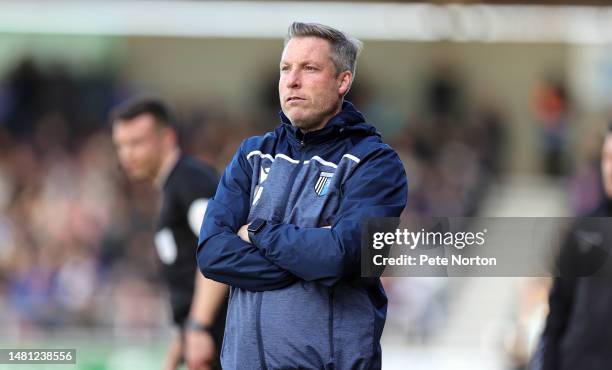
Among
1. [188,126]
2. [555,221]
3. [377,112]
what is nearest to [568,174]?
[377,112]

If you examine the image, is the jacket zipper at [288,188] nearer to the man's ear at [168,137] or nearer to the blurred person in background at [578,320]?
the blurred person in background at [578,320]

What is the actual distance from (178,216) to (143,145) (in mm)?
446

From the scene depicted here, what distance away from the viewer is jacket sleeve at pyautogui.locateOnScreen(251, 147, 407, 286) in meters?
3.60

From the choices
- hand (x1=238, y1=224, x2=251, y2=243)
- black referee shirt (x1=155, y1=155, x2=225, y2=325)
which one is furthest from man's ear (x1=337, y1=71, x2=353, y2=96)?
black referee shirt (x1=155, y1=155, x2=225, y2=325)

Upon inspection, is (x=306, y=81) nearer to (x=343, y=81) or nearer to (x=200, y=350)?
(x=343, y=81)

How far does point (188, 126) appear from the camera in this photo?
16.8m

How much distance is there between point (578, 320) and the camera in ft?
14.4

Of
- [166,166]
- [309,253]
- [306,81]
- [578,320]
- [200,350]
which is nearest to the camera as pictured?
[309,253]

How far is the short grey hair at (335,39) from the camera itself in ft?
12.2

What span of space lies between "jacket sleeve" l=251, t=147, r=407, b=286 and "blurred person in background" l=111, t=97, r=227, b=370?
149 centimetres

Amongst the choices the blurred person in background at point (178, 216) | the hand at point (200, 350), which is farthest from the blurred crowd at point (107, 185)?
the hand at point (200, 350)

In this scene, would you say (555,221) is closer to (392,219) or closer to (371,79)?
(392,219)

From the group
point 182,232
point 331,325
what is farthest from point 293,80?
point 182,232

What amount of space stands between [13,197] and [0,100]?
8.63 ft
